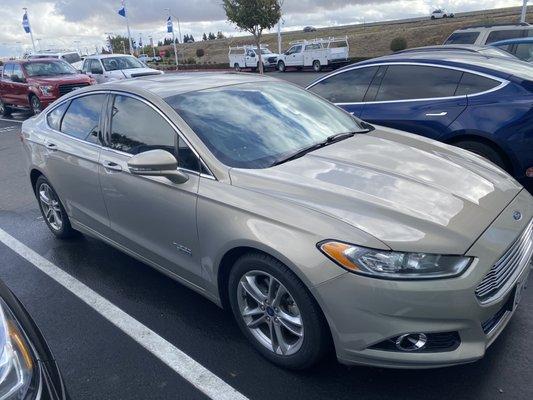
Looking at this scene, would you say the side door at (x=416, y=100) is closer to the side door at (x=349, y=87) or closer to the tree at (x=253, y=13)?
the side door at (x=349, y=87)

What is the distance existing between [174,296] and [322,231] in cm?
175

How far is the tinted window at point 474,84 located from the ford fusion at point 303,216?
1.54 meters

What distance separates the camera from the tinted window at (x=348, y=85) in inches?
224

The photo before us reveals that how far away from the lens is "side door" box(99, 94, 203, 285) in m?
3.05

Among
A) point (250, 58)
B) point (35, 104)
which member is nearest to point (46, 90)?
point (35, 104)

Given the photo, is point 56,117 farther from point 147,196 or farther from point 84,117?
point 147,196

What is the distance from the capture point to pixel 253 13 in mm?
27469

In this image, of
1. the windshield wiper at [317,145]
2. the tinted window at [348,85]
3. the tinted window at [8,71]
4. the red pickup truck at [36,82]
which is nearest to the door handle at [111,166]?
the windshield wiper at [317,145]

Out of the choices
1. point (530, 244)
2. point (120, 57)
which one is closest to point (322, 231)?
point (530, 244)

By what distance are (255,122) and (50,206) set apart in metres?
2.74

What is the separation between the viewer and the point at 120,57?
57.3 ft

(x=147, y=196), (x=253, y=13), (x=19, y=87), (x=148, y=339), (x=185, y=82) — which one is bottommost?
(x=148, y=339)

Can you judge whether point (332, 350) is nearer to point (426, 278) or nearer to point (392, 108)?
point (426, 278)

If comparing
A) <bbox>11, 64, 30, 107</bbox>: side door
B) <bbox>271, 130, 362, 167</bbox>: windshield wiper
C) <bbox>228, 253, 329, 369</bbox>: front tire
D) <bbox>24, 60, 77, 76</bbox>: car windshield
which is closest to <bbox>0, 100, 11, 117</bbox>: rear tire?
<bbox>11, 64, 30, 107</bbox>: side door
